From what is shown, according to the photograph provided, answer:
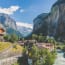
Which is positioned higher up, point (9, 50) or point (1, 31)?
point (1, 31)

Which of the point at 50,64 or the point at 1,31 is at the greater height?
the point at 1,31

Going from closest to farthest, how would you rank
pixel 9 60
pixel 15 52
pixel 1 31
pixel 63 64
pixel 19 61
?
pixel 9 60
pixel 19 61
pixel 15 52
pixel 63 64
pixel 1 31

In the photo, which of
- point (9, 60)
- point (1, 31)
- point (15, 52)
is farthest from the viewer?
point (1, 31)

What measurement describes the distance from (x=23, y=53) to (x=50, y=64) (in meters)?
7.38

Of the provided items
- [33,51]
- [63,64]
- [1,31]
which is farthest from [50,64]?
[1,31]

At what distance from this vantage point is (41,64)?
4394cm

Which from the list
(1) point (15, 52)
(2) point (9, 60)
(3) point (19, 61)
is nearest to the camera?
(2) point (9, 60)

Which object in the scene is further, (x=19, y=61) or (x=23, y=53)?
(x=23, y=53)

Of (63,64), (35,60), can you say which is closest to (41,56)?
(35,60)

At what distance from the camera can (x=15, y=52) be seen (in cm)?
4978

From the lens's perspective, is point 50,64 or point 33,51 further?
point 33,51

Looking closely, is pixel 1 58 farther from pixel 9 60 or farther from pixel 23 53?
pixel 23 53

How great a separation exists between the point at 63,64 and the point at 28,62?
18.1 m

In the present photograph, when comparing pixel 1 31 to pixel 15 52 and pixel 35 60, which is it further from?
pixel 35 60
